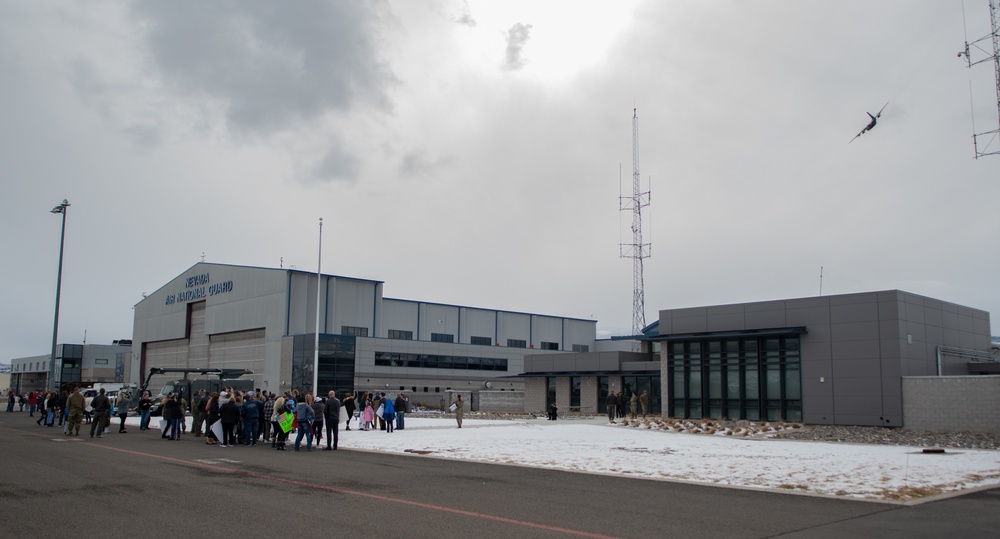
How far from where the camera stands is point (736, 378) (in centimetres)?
3656

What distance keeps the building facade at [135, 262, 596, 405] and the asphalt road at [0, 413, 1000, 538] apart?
46.1m

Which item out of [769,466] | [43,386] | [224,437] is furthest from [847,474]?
[43,386]

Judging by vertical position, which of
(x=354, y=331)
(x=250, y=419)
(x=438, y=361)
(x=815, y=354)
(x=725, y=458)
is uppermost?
(x=354, y=331)

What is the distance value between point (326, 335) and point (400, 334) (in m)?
13.1

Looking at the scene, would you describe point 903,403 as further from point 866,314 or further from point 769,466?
point 769,466

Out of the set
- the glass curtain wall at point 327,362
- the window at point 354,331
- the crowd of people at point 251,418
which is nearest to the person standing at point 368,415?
the crowd of people at point 251,418

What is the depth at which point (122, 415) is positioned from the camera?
2956 centimetres

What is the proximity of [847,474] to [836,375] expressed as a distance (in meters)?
19.0

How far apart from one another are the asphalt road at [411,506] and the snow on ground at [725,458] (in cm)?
115

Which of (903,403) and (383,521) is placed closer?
(383,521)

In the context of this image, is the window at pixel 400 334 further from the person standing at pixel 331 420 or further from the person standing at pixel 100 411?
the person standing at pixel 331 420

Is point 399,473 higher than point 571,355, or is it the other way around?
point 571,355

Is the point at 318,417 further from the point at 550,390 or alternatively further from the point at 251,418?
the point at 550,390

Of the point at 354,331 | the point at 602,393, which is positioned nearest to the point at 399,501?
the point at 602,393
